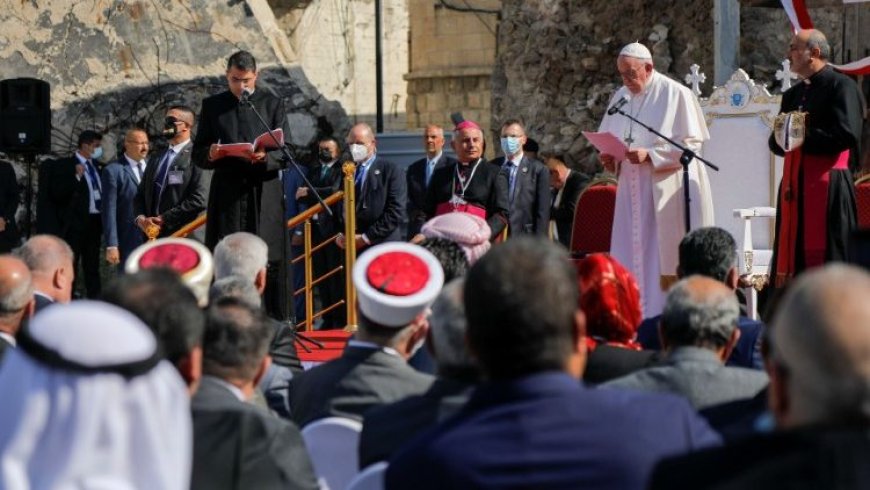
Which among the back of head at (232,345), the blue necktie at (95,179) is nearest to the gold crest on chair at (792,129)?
the back of head at (232,345)

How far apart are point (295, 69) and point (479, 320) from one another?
1377 cm

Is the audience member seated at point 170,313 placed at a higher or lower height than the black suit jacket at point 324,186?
higher

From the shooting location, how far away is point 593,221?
13.1 m

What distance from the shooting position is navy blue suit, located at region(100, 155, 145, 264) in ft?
42.9

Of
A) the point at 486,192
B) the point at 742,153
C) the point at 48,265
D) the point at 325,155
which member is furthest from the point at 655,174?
the point at 48,265

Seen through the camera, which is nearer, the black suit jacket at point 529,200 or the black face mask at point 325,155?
the black suit jacket at point 529,200

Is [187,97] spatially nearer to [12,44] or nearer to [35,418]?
[12,44]

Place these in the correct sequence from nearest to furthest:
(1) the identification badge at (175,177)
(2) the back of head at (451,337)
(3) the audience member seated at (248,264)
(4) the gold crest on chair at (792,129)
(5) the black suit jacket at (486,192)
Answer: (2) the back of head at (451,337) → (3) the audience member seated at (248,264) → (4) the gold crest on chair at (792,129) → (5) the black suit jacket at (486,192) → (1) the identification badge at (175,177)

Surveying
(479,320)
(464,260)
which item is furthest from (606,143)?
(479,320)

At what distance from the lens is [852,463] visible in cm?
241

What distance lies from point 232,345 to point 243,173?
19.8 feet

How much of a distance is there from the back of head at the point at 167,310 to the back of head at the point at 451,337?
62 centimetres

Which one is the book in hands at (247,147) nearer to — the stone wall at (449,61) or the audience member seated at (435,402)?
the audience member seated at (435,402)

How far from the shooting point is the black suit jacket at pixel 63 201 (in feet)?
47.5
